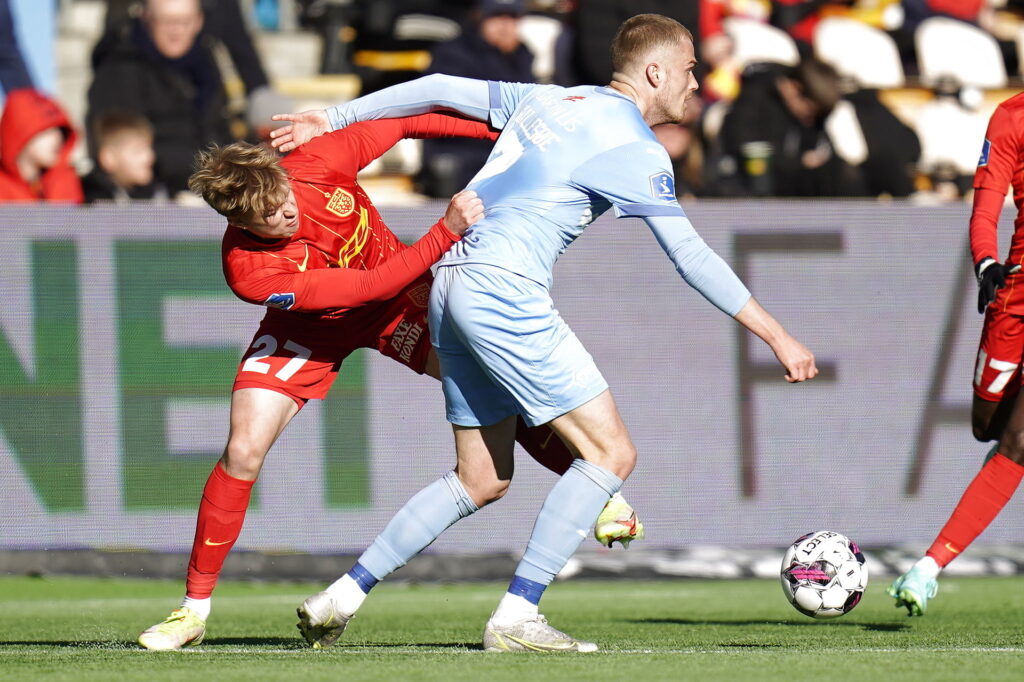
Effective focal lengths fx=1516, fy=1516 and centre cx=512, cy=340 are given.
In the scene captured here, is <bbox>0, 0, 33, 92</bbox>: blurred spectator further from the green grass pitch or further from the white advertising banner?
the green grass pitch

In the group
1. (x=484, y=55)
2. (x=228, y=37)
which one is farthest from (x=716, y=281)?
(x=228, y=37)

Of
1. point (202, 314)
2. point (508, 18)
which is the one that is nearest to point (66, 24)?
point (508, 18)

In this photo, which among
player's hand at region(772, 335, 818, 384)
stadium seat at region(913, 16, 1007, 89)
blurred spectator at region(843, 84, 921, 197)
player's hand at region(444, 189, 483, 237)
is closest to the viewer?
player's hand at region(772, 335, 818, 384)

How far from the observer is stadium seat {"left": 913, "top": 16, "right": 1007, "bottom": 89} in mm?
12766

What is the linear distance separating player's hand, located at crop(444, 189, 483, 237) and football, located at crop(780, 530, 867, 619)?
1932 millimetres

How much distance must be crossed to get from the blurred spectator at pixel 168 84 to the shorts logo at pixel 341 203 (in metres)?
4.18

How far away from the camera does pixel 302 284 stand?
4.87 metres

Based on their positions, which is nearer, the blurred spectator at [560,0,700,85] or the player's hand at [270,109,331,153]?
the player's hand at [270,109,331,153]

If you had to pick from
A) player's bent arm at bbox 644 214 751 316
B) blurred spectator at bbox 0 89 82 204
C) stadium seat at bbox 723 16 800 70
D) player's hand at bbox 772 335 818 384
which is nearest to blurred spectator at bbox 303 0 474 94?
stadium seat at bbox 723 16 800 70

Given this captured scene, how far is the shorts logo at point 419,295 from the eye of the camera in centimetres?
558

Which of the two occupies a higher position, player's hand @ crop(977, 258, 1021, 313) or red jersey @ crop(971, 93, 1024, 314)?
red jersey @ crop(971, 93, 1024, 314)

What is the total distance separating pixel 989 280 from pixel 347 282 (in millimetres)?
2511

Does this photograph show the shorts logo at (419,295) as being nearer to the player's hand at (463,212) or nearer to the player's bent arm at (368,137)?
the player's bent arm at (368,137)

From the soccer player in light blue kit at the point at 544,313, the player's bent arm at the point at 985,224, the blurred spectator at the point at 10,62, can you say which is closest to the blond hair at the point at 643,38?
the soccer player in light blue kit at the point at 544,313
